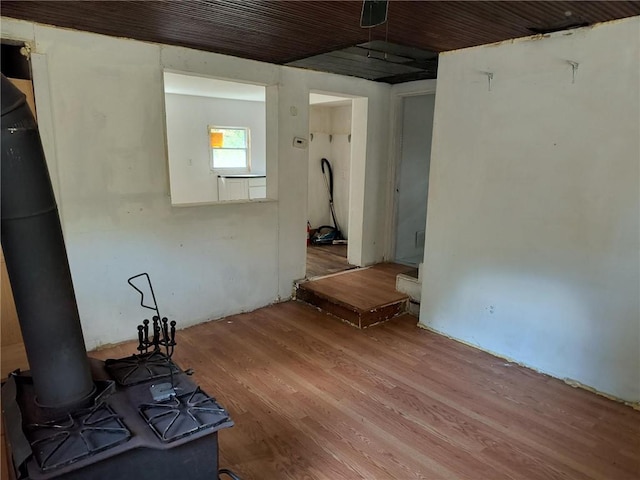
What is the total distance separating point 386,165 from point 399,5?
9.48 ft

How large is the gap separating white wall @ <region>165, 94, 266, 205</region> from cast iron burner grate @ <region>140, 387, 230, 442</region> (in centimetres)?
557

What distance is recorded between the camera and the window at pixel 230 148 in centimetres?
703

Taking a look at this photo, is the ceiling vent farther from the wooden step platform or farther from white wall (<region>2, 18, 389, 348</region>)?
the wooden step platform

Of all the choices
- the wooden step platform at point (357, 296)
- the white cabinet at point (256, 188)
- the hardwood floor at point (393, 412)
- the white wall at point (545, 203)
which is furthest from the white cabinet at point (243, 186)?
the white wall at point (545, 203)

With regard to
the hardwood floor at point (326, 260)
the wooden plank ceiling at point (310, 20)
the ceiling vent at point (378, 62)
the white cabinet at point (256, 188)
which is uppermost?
the ceiling vent at point (378, 62)

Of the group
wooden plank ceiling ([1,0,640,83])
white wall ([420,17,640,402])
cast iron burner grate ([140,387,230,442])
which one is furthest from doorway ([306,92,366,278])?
cast iron burner grate ([140,387,230,442])

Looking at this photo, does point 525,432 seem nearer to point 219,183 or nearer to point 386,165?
point 386,165

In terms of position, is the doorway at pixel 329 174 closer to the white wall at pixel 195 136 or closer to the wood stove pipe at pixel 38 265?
the white wall at pixel 195 136

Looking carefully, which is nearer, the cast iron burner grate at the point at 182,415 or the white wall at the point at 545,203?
the cast iron burner grate at the point at 182,415

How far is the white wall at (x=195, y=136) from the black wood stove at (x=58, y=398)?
544cm

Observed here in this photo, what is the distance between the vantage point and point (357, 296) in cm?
387

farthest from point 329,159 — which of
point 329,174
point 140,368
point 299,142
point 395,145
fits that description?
point 140,368

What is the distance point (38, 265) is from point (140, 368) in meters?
0.66

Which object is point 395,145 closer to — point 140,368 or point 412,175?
point 412,175
